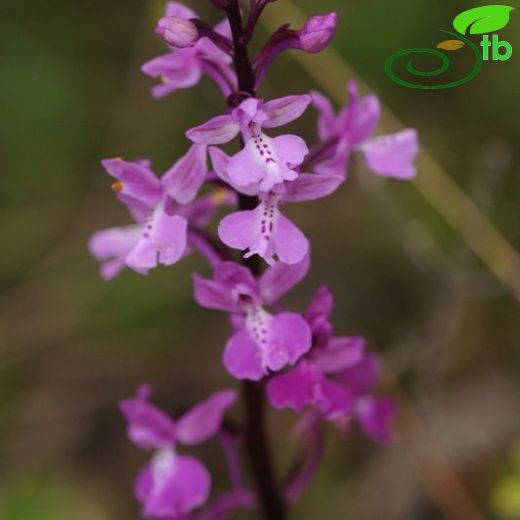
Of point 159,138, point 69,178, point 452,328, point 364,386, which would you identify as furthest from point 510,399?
point 69,178

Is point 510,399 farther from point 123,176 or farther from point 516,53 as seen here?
point 123,176

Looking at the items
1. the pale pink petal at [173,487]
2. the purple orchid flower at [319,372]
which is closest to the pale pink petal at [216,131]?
the purple orchid flower at [319,372]

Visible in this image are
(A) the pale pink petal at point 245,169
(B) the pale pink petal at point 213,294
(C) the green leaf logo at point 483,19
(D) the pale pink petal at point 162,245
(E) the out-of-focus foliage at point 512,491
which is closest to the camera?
(A) the pale pink petal at point 245,169

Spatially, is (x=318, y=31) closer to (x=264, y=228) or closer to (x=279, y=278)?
(x=264, y=228)

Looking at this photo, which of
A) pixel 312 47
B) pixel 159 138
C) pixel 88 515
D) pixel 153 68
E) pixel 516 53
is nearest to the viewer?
pixel 312 47

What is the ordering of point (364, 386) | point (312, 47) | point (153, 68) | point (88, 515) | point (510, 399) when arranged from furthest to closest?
point (510, 399)
point (88, 515)
point (364, 386)
point (153, 68)
point (312, 47)

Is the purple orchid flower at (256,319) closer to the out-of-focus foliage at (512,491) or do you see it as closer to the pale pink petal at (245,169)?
the pale pink petal at (245,169)
